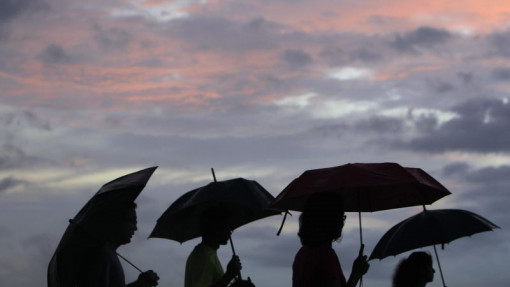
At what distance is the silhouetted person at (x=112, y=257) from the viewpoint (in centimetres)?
621

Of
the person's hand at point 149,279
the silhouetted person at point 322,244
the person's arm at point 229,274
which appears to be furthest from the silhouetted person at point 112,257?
the silhouetted person at point 322,244

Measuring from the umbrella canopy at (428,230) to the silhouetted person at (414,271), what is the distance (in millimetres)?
978

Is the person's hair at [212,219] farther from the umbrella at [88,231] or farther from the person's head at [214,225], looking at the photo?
the umbrella at [88,231]

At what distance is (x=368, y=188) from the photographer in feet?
29.4

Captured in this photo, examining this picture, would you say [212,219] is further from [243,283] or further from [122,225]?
[243,283]

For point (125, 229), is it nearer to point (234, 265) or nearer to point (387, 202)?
point (234, 265)

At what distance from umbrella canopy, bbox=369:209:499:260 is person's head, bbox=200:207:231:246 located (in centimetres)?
256

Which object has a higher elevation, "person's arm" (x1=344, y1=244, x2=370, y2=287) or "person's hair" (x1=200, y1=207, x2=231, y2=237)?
"person's hair" (x1=200, y1=207, x2=231, y2=237)

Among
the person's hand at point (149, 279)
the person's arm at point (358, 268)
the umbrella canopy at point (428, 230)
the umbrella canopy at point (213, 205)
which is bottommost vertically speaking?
the person's arm at point (358, 268)

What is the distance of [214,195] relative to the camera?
8.70m

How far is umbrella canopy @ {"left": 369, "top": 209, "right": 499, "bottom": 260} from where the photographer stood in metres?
9.70

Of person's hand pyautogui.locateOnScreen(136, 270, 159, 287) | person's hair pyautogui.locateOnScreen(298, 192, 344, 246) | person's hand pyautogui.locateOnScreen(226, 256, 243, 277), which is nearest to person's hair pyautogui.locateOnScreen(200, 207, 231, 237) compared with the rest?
person's hand pyautogui.locateOnScreen(226, 256, 243, 277)

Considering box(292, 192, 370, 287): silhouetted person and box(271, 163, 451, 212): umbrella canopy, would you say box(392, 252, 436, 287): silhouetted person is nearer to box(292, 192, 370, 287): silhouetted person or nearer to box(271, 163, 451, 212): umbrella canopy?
box(271, 163, 451, 212): umbrella canopy

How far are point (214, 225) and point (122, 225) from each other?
64.9 inches
